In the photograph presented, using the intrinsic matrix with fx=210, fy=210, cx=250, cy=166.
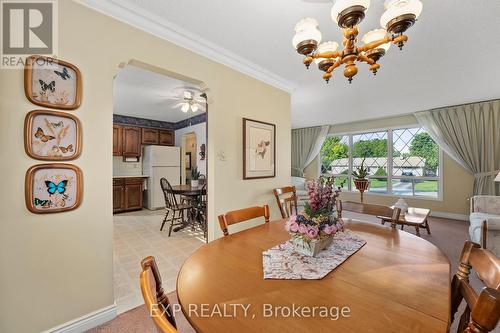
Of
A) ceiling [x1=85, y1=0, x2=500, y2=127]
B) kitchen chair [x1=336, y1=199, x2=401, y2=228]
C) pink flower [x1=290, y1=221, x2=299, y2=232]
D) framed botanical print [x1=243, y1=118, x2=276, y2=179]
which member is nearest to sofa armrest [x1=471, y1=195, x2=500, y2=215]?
ceiling [x1=85, y1=0, x2=500, y2=127]

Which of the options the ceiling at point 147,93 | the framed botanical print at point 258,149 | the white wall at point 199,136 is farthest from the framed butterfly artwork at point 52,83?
the white wall at point 199,136

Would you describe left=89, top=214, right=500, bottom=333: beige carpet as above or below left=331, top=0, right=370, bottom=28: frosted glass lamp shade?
below

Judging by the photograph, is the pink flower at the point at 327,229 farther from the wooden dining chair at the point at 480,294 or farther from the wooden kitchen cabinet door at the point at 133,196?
the wooden kitchen cabinet door at the point at 133,196

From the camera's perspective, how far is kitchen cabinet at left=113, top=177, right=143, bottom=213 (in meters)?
5.04

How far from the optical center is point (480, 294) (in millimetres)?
524

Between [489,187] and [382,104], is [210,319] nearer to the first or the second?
[382,104]

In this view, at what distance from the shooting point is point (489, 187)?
4.06m

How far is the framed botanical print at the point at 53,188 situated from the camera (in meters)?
1.34

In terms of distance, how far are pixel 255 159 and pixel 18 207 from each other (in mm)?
2130

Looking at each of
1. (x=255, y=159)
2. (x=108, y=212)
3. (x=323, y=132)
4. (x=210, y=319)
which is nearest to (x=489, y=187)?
(x=323, y=132)

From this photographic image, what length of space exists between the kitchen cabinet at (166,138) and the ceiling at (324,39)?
4.12m

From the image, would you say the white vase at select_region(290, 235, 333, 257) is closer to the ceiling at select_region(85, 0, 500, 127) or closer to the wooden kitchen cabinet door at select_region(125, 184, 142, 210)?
the ceiling at select_region(85, 0, 500, 127)

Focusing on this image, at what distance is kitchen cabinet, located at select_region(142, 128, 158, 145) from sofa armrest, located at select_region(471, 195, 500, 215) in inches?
271

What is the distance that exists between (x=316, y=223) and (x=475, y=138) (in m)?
5.24
